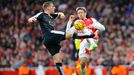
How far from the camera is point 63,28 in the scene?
27.6 meters

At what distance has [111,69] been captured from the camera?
23.1 m

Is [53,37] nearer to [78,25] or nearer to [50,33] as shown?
[50,33]

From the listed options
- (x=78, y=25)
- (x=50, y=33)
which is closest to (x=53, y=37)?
(x=50, y=33)

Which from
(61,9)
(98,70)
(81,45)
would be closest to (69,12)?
(61,9)

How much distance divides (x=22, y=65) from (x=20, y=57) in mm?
1050

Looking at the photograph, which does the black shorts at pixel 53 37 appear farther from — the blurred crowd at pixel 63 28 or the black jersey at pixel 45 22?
the blurred crowd at pixel 63 28

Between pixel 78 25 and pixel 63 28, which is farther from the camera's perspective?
pixel 63 28

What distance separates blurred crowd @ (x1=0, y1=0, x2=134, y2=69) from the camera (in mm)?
25312

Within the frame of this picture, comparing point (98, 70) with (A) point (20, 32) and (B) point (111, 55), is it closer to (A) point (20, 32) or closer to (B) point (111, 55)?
(B) point (111, 55)

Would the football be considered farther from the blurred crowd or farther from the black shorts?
the blurred crowd

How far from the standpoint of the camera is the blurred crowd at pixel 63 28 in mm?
25312

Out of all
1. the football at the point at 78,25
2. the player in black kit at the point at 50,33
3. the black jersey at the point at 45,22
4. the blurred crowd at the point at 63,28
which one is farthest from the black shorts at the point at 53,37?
the blurred crowd at the point at 63,28

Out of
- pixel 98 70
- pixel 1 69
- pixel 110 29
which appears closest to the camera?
pixel 98 70

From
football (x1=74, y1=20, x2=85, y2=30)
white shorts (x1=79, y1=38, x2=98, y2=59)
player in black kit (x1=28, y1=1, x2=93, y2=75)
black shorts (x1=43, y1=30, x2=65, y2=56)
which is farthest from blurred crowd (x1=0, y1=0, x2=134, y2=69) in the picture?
black shorts (x1=43, y1=30, x2=65, y2=56)
